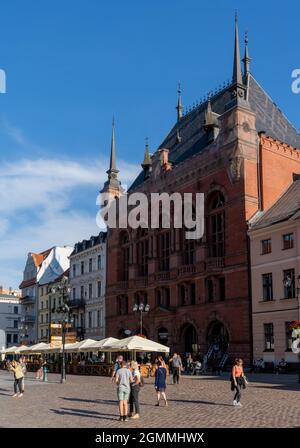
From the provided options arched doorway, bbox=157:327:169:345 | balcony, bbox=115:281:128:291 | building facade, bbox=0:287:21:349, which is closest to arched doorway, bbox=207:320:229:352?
arched doorway, bbox=157:327:169:345

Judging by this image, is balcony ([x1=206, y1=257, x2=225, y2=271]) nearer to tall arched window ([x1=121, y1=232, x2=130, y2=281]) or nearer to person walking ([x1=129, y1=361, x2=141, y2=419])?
tall arched window ([x1=121, y1=232, x2=130, y2=281])

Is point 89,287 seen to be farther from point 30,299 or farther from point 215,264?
point 215,264

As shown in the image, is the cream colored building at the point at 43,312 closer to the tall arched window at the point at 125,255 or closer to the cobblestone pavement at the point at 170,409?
the tall arched window at the point at 125,255

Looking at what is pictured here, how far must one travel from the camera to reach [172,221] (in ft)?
165

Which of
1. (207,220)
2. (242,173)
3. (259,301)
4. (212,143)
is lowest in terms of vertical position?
(259,301)

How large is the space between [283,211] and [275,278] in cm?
499

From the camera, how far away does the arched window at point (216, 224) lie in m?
44.8

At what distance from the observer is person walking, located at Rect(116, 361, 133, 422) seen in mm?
15367

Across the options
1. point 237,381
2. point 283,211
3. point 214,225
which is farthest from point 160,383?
point 214,225

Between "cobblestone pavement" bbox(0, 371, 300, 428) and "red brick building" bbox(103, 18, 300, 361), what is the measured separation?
55.6ft

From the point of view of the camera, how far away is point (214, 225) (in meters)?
45.9
